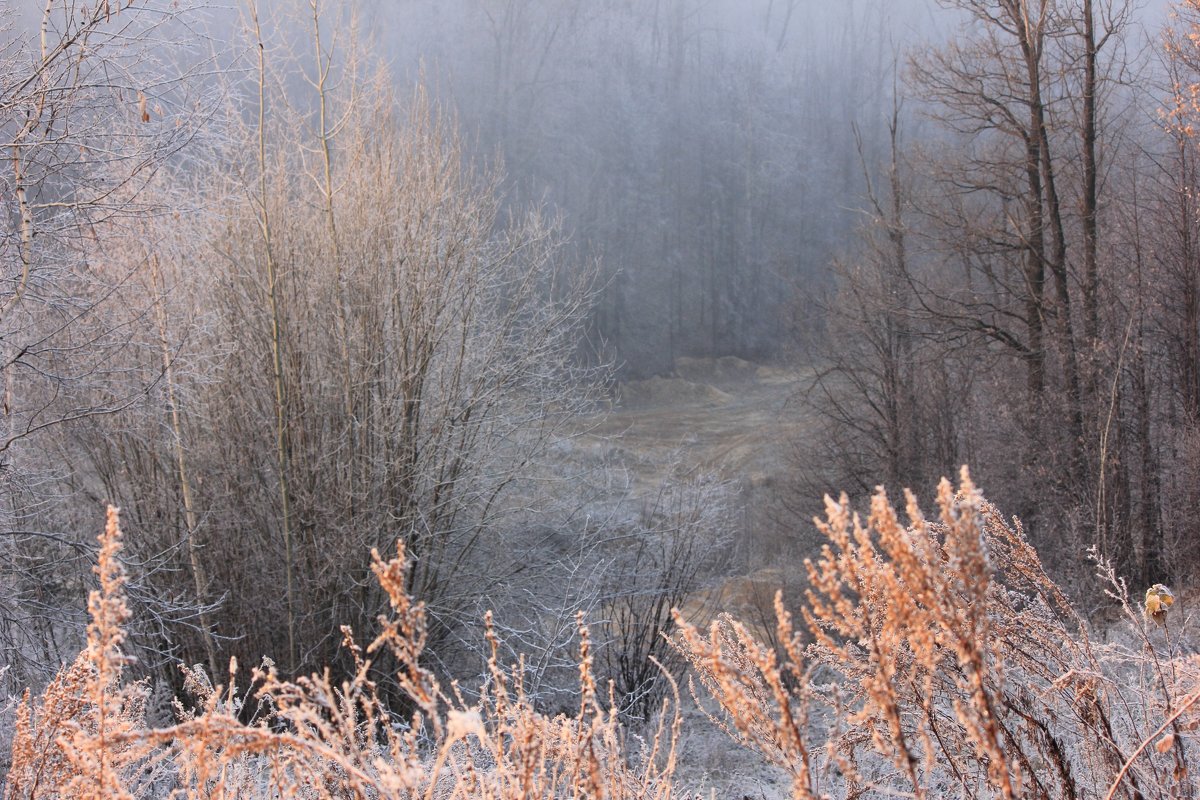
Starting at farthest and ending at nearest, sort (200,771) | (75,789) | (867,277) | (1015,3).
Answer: (867,277), (1015,3), (75,789), (200,771)

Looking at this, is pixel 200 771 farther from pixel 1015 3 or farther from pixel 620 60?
pixel 620 60

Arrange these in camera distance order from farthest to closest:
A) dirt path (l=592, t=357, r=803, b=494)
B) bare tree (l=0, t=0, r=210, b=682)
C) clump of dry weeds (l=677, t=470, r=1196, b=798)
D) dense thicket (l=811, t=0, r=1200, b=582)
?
dirt path (l=592, t=357, r=803, b=494) < dense thicket (l=811, t=0, r=1200, b=582) < bare tree (l=0, t=0, r=210, b=682) < clump of dry weeds (l=677, t=470, r=1196, b=798)

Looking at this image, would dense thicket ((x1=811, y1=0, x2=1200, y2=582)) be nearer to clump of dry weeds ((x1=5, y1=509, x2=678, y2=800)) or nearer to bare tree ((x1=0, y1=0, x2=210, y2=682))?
bare tree ((x1=0, y1=0, x2=210, y2=682))

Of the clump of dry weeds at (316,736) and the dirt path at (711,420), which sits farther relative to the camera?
the dirt path at (711,420)

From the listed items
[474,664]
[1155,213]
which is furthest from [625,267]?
[474,664]

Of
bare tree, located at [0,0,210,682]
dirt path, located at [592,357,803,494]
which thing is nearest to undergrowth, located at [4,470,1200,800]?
bare tree, located at [0,0,210,682]

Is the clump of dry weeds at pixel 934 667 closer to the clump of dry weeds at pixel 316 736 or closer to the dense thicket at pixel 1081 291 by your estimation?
the clump of dry weeds at pixel 316 736

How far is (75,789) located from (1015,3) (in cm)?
1330

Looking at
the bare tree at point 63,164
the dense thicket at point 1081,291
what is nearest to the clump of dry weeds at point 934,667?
the bare tree at point 63,164

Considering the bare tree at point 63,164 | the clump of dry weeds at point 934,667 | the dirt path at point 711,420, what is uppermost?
the bare tree at point 63,164

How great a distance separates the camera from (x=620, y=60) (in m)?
33.8

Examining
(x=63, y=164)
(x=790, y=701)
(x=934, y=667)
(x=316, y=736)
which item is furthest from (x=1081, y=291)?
(x=316, y=736)

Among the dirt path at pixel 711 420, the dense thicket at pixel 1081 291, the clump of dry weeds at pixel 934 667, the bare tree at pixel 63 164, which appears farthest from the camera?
the dirt path at pixel 711 420

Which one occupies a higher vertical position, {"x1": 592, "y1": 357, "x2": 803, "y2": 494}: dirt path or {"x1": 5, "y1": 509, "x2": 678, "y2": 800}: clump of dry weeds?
{"x1": 5, "y1": 509, "x2": 678, "y2": 800}: clump of dry weeds
